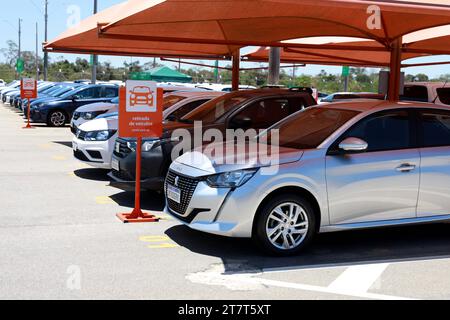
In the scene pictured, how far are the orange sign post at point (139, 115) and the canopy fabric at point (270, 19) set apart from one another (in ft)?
3.86

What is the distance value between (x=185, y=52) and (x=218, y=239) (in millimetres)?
10271

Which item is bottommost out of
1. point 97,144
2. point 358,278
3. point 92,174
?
point 358,278

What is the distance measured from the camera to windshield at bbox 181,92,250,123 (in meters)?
9.79

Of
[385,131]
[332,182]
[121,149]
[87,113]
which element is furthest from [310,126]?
[87,113]

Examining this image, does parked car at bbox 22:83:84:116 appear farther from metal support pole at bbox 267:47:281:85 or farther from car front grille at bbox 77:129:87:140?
car front grille at bbox 77:129:87:140

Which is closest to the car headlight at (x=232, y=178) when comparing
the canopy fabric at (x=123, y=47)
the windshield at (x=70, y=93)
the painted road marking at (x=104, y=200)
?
the painted road marking at (x=104, y=200)

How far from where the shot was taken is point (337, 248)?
7117mm

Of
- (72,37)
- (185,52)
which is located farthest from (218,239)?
(185,52)

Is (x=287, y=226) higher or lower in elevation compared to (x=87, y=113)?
lower

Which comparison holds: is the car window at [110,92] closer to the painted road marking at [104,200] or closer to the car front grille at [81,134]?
the car front grille at [81,134]

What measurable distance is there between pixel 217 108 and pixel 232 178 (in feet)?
12.3

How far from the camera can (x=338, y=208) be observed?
6.66 meters

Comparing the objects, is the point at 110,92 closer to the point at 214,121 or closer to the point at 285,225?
the point at 214,121

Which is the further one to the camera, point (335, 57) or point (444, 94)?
point (335, 57)
